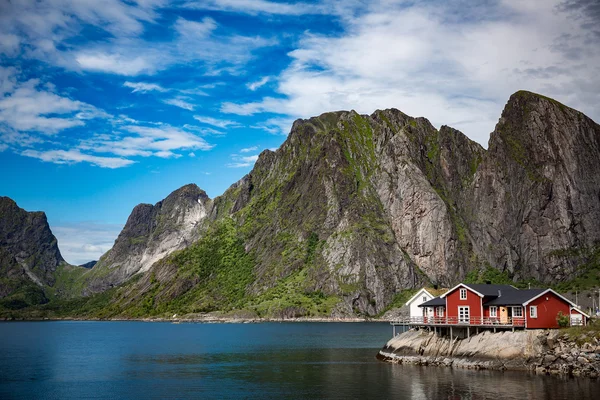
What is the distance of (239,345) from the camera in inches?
6043

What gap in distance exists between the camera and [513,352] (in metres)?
89.6

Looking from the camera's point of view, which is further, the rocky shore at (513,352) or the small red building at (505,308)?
the small red building at (505,308)

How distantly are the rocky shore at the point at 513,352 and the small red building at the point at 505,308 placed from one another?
2646 millimetres

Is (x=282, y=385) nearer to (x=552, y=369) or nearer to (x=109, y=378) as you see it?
(x=109, y=378)

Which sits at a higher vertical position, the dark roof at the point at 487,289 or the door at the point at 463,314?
the dark roof at the point at 487,289

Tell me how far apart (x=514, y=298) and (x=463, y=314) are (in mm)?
8673

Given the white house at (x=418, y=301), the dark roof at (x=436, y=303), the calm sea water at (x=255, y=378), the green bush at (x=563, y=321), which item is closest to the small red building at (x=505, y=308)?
the dark roof at (x=436, y=303)

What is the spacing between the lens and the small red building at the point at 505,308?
93.1 m

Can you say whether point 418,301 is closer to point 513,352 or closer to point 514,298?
point 514,298

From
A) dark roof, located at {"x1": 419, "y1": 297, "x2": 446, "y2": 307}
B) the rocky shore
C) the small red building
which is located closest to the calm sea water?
the rocky shore

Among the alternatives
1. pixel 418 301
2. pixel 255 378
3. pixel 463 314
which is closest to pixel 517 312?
pixel 463 314

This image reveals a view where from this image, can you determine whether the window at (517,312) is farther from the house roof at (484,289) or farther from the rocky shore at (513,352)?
the house roof at (484,289)

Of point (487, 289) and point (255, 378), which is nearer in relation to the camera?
point (255, 378)

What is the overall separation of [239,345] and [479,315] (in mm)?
72998
